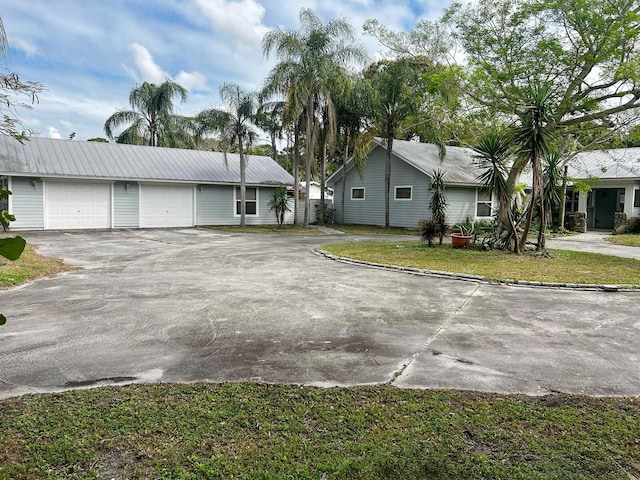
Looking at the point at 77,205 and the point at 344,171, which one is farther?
the point at 344,171

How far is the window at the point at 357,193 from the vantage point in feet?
80.3

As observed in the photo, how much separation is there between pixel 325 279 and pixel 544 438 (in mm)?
6088

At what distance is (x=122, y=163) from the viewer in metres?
20.7

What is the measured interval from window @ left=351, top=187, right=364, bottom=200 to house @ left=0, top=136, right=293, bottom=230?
149 inches

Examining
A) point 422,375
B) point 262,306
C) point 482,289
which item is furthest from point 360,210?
point 422,375

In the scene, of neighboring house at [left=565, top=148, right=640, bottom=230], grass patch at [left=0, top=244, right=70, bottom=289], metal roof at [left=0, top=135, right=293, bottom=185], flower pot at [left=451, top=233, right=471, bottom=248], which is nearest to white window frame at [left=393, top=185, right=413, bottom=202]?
metal roof at [left=0, top=135, right=293, bottom=185]

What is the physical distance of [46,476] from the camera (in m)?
2.40

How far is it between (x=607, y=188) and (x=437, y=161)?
30.7 ft

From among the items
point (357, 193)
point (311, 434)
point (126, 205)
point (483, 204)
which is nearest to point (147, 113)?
point (126, 205)

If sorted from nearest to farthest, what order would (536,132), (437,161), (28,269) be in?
(28,269), (536,132), (437,161)

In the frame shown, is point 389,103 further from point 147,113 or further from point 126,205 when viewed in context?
point 147,113

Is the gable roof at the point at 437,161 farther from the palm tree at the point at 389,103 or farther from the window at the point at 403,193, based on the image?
the window at the point at 403,193

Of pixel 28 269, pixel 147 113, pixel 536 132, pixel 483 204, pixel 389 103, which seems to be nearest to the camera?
pixel 28 269

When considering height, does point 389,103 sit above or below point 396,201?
above
